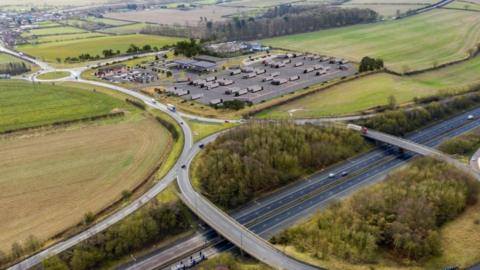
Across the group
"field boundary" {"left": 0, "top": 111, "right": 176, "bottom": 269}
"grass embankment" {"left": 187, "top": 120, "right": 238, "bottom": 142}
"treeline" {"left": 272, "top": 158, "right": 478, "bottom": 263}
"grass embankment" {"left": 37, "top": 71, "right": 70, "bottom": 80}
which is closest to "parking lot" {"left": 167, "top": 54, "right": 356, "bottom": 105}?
"grass embankment" {"left": 187, "top": 120, "right": 238, "bottom": 142}

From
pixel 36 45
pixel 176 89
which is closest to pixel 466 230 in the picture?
pixel 176 89

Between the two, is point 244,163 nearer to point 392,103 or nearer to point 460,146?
point 460,146

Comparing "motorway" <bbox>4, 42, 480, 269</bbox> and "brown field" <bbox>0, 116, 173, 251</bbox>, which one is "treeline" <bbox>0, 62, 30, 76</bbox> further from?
"motorway" <bbox>4, 42, 480, 269</bbox>

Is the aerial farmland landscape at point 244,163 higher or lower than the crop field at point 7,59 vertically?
lower

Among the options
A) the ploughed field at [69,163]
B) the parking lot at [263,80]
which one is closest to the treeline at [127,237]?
the ploughed field at [69,163]

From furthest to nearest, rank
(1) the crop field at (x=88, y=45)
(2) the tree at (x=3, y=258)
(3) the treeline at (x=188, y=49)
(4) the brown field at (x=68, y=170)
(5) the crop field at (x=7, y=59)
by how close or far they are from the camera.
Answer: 1. (1) the crop field at (x=88, y=45)
2. (5) the crop field at (x=7, y=59)
3. (3) the treeline at (x=188, y=49)
4. (4) the brown field at (x=68, y=170)
5. (2) the tree at (x=3, y=258)

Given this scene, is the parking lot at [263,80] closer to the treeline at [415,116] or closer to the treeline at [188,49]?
the treeline at [188,49]

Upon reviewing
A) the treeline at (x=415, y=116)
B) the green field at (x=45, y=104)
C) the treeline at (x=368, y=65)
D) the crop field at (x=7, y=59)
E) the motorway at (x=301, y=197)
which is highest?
the crop field at (x=7, y=59)
